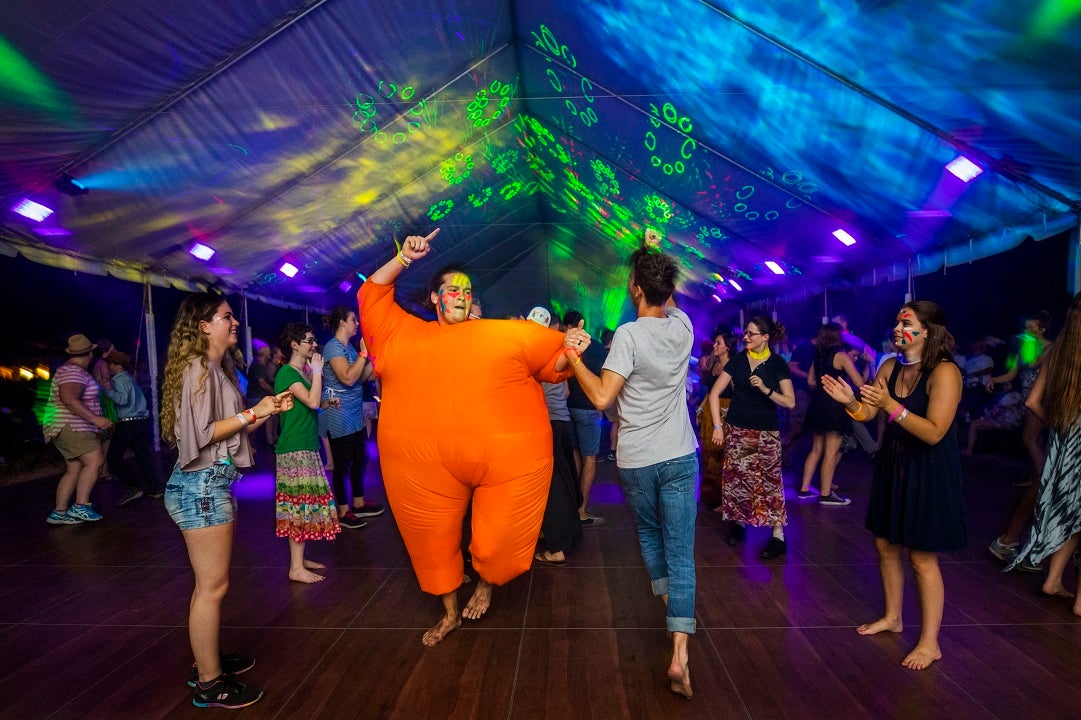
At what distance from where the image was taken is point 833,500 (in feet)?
16.1

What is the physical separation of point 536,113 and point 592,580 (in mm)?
5702

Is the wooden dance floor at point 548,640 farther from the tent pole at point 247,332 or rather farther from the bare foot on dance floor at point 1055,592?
the tent pole at point 247,332

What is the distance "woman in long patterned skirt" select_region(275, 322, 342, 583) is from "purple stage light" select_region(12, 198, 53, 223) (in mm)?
3453

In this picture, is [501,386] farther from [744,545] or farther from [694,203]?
[694,203]

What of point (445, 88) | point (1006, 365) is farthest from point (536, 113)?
point (1006, 365)

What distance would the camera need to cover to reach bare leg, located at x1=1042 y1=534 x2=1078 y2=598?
2.96m

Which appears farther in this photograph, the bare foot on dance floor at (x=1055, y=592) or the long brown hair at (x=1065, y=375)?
the bare foot on dance floor at (x=1055, y=592)

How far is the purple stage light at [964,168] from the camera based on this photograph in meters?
4.40

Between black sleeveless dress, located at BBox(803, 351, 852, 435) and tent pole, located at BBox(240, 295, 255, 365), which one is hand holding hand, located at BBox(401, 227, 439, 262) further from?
tent pole, located at BBox(240, 295, 255, 365)

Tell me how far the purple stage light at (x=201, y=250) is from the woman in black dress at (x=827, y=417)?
657cm

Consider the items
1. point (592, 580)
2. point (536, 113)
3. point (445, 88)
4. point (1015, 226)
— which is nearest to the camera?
point (592, 580)

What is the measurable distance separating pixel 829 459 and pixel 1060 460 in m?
2.13

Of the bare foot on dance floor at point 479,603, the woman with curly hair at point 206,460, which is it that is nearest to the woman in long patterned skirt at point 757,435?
the bare foot on dance floor at point 479,603

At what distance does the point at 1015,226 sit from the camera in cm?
522
